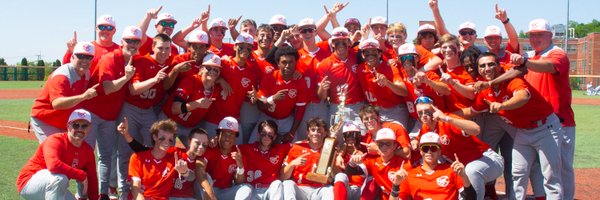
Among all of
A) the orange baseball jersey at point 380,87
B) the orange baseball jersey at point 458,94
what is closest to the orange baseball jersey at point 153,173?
the orange baseball jersey at point 380,87

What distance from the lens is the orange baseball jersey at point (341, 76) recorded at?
8086 mm

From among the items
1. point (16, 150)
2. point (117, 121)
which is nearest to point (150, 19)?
point (117, 121)

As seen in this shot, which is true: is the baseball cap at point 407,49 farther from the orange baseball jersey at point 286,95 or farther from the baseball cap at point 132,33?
the baseball cap at point 132,33

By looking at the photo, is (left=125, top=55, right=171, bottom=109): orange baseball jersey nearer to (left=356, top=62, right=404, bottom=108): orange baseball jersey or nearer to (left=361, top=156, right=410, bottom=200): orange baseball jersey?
(left=356, top=62, right=404, bottom=108): orange baseball jersey

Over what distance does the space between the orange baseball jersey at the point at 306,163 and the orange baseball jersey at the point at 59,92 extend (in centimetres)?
256

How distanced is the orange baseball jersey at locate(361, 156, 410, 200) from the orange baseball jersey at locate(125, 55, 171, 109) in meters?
2.74

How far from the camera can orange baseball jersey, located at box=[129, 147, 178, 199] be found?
6.68 meters

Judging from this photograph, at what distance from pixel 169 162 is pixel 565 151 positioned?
4.59 metres

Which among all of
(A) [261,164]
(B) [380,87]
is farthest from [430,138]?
(A) [261,164]

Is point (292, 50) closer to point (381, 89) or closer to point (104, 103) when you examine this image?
point (381, 89)

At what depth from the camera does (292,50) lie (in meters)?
7.82

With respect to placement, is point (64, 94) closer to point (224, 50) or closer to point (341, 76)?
point (224, 50)

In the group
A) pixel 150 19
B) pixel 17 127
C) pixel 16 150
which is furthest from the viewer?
pixel 17 127

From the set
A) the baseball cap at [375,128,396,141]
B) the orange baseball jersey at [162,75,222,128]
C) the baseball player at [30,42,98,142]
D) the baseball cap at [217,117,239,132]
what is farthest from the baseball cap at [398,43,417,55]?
the baseball player at [30,42,98,142]
